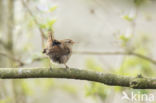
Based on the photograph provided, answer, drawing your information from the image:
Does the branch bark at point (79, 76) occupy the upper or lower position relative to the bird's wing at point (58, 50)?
lower

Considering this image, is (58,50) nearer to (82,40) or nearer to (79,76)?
(79,76)

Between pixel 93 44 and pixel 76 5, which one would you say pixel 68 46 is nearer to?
pixel 93 44

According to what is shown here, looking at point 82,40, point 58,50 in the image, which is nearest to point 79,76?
point 58,50

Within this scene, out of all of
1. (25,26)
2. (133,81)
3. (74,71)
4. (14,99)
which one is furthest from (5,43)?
(133,81)

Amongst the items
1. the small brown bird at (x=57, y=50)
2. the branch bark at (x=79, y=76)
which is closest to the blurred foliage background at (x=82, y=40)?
the small brown bird at (x=57, y=50)

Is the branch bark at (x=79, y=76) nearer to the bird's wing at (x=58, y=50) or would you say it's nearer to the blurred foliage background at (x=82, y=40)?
the bird's wing at (x=58, y=50)

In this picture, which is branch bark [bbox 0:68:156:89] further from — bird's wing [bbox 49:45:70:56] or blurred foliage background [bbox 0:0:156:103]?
blurred foliage background [bbox 0:0:156:103]

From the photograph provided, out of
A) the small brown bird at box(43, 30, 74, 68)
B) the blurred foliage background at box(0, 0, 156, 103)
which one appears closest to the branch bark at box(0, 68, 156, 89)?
the small brown bird at box(43, 30, 74, 68)
